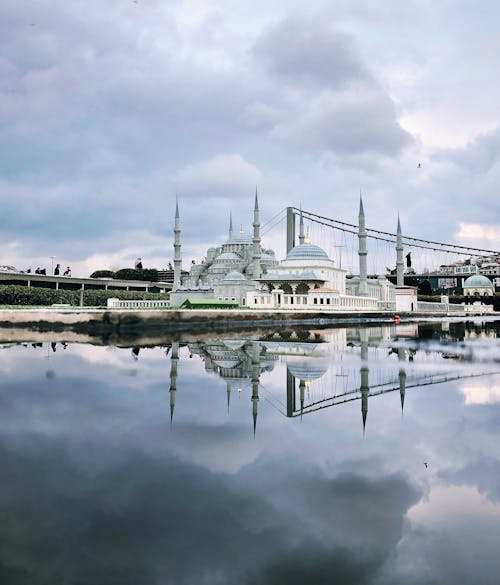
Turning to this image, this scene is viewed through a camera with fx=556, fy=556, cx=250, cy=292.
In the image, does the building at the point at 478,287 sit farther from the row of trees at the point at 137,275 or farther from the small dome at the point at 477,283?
the row of trees at the point at 137,275

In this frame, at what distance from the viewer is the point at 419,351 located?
2425cm

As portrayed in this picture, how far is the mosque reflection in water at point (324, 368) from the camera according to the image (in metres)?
12.6

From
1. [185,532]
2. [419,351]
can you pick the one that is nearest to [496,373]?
[419,351]

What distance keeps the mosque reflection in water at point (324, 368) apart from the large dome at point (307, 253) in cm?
3843

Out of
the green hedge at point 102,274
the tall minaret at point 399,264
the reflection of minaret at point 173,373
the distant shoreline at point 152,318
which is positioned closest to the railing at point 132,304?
the distant shoreline at point 152,318

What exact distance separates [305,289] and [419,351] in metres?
39.2

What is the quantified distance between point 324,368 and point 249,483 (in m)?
11.1

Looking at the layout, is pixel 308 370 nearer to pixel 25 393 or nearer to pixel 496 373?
pixel 496 373

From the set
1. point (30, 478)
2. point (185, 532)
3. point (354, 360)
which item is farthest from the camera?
point (354, 360)

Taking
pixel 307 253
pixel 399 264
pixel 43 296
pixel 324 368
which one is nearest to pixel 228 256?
pixel 307 253

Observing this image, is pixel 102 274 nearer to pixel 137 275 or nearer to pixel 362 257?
pixel 137 275

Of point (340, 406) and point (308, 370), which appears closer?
point (340, 406)

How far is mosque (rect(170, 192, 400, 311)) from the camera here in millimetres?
60500

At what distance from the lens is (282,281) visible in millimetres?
63312
